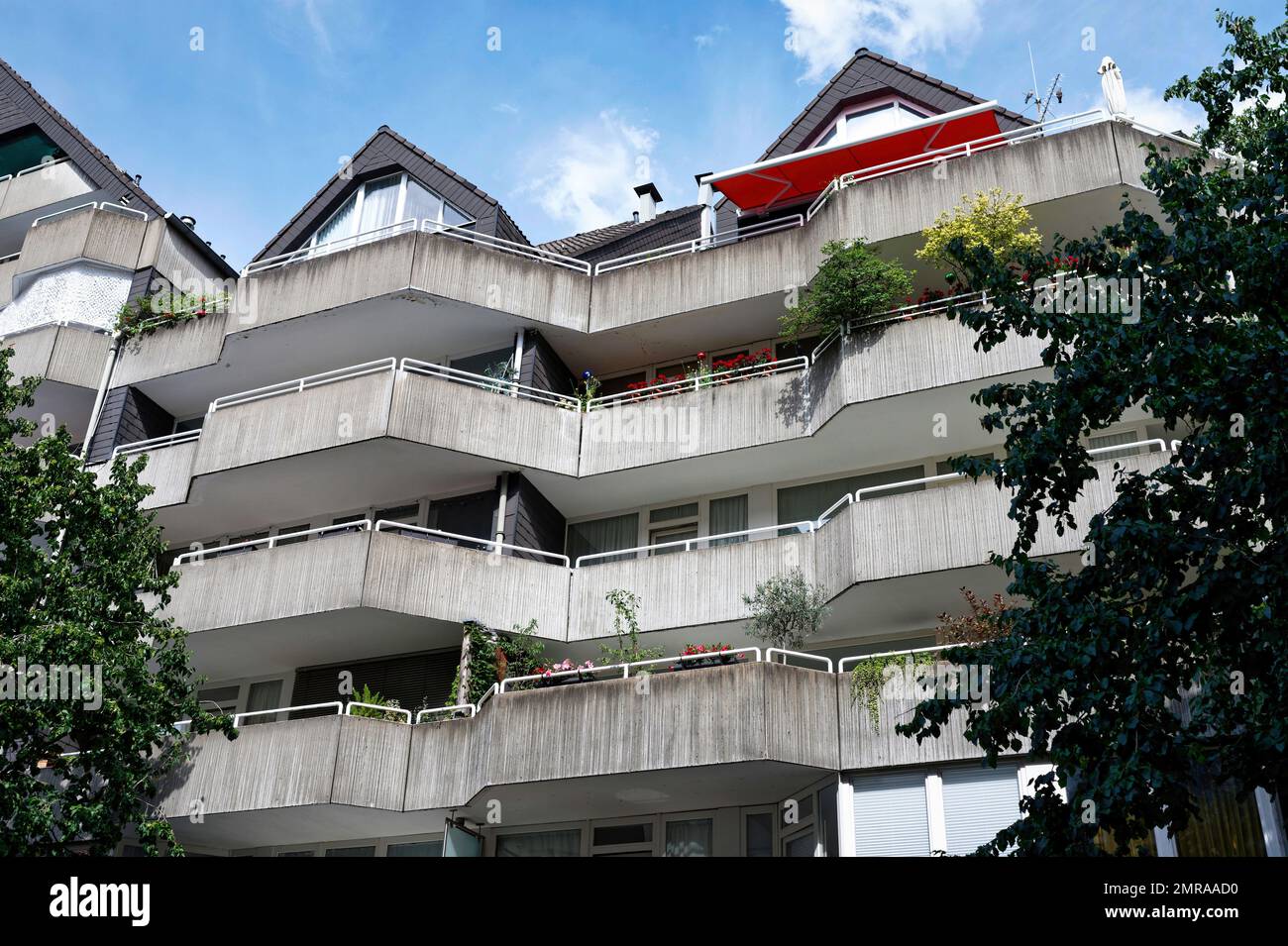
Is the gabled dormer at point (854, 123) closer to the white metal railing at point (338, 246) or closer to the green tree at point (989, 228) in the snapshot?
the green tree at point (989, 228)

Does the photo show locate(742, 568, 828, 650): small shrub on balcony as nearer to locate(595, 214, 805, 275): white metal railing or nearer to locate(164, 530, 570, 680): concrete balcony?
locate(164, 530, 570, 680): concrete balcony

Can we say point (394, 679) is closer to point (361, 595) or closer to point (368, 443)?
point (361, 595)

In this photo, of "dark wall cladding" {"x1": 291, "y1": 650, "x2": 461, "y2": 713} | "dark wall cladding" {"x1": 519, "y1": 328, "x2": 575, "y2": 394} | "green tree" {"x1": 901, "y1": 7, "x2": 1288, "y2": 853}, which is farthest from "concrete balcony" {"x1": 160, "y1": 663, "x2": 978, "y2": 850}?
"dark wall cladding" {"x1": 519, "y1": 328, "x2": 575, "y2": 394}

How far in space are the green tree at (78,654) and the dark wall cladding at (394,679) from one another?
3721 millimetres

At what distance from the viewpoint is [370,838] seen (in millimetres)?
19281

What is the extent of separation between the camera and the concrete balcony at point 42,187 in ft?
92.4

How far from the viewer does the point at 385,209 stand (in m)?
26.2

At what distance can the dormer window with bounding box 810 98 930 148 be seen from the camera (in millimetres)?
24672

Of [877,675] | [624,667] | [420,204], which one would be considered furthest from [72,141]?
[877,675]

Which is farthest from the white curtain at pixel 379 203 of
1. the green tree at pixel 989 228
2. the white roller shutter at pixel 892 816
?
the white roller shutter at pixel 892 816

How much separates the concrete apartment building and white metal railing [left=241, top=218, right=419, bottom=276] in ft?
0.68

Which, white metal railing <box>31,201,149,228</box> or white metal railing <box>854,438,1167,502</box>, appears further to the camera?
white metal railing <box>31,201,149,228</box>

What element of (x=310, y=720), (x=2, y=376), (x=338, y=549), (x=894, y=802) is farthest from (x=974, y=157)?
(x=2, y=376)
